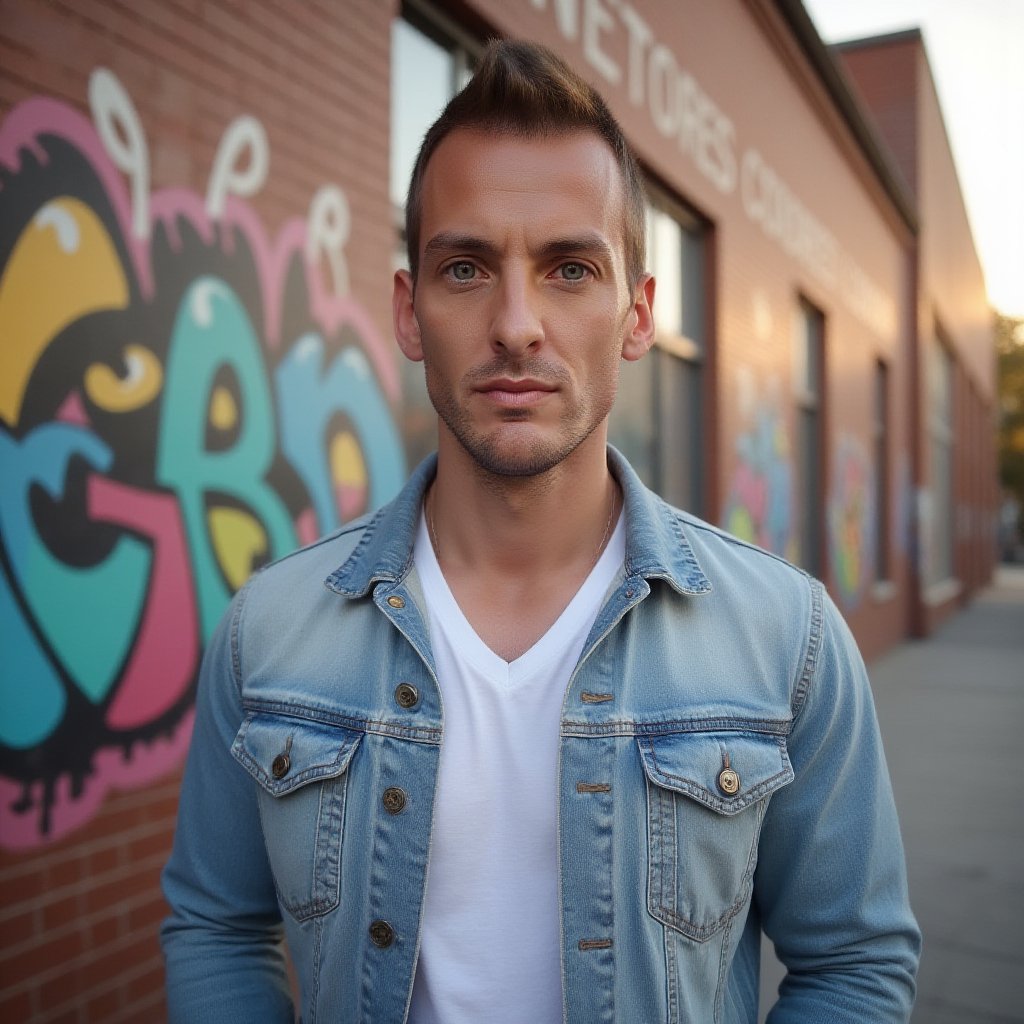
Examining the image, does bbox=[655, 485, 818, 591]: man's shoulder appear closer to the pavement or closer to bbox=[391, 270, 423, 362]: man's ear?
bbox=[391, 270, 423, 362]: man's ear

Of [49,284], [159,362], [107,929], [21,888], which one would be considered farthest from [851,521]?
[21,888]

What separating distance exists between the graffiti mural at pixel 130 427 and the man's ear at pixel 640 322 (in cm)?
165

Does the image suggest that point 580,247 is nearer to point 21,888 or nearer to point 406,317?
point 406,317

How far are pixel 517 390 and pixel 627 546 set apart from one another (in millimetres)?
327

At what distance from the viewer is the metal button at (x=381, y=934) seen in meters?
1.56

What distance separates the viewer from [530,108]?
68.1 inches

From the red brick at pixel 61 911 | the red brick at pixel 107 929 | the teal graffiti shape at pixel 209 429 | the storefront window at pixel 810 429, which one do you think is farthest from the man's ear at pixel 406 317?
the storefront window at pixel 810 429

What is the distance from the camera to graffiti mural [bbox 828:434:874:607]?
12008mm

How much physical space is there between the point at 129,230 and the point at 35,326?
469 mm

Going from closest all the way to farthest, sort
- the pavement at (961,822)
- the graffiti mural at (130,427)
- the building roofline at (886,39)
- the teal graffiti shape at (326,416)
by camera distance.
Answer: the graffiti mural at (130,427)
the teal graffiti shape at (326,416)
the pavement at (961,822)
the building roofline at (886,39)

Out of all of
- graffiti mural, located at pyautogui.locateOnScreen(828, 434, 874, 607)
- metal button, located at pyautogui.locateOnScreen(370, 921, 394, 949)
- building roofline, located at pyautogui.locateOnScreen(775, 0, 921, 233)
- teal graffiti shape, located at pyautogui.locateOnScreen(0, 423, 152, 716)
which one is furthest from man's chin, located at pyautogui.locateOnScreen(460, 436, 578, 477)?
graffiti mural, located at pyautogui.locateOnScreen(828, 434, 874, 607)

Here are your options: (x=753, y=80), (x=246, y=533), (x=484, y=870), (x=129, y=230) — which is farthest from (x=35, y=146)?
(x=753, y=80)

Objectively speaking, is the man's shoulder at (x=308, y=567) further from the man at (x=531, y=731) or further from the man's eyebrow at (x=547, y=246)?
the man's eyebrow at (x=547, y=246)

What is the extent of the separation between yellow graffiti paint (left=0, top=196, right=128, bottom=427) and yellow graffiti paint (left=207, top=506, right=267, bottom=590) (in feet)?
2.42
